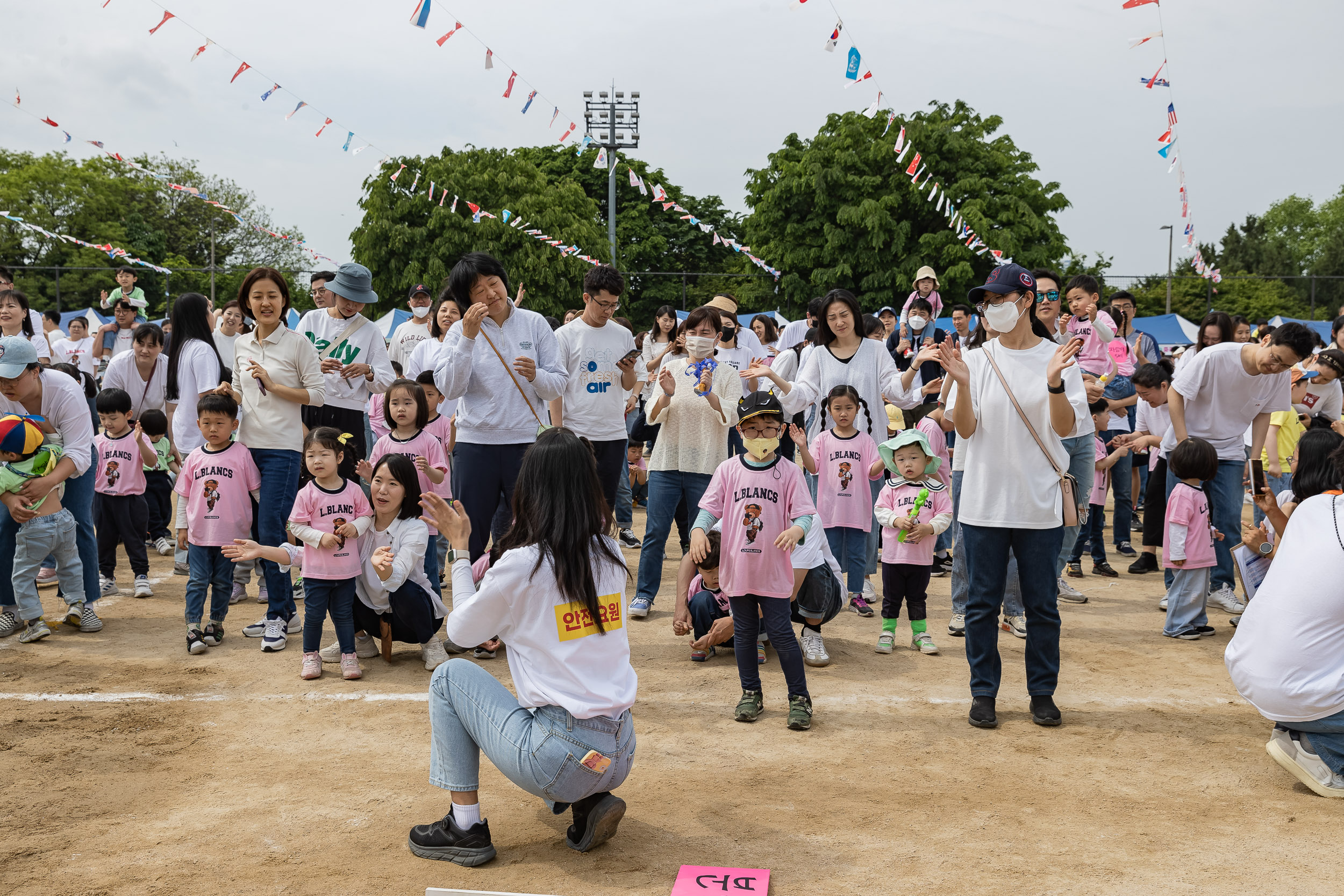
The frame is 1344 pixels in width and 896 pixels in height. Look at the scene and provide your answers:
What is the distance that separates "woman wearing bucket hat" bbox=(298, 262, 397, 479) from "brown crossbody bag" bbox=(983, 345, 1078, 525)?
12.5 ft

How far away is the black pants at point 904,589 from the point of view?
19.2ft

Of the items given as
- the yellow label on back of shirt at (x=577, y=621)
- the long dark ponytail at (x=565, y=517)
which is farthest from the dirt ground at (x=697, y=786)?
the long dark ponytail at (x=565, y=517)

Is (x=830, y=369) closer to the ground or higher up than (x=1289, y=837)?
higher up

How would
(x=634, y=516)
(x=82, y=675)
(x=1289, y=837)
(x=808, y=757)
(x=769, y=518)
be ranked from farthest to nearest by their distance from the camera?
1. (x=634, y=516)
2. (x=82, y=675)
3. (x=769, y=518)
4. (x=808, y=757)
5. (x=1289, y=837)

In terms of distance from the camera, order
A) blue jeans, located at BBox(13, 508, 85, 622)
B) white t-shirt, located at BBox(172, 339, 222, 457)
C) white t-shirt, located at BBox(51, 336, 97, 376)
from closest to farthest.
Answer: blue jeans, located at BBox(13, 508, 85, 622)
white t-shirt, located at BBox(172, 339, 222, 457)
white t-shirt, located at BBox(51, 336, 97, 376)

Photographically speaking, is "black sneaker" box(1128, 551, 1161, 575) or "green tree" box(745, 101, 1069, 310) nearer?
"black sneaker" box(1128, 551, 1161, 575)

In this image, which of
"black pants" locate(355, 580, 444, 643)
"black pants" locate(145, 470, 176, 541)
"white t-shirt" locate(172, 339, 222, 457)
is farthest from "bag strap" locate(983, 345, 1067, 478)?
"black pants" locate(145, 470, 176, 541)

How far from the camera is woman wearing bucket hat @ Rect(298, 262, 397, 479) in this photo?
253 inches

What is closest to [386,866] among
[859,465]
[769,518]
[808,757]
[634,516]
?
[808,757]

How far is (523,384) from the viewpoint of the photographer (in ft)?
17.9

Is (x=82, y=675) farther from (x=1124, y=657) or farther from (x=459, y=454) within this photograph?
(x=1124, y=657)

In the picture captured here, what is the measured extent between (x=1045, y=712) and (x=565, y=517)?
270 centimetres

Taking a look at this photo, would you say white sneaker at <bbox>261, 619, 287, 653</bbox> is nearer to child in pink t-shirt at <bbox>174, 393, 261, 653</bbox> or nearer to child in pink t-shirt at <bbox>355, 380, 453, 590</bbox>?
child in pink t-shirt at <bbox>174, 393, 261, 653</bbox>

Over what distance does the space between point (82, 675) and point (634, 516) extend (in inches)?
267
